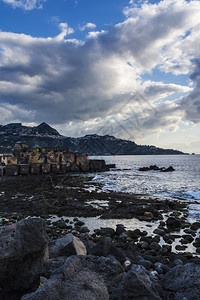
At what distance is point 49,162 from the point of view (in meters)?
54.2

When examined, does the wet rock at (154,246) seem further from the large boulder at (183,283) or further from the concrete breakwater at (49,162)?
the concrete breakwater at (49,162)

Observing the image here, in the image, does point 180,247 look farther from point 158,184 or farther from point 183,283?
point 158,184

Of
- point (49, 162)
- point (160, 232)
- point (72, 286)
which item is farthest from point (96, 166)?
point (72, 286)

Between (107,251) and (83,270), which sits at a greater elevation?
(83,270)

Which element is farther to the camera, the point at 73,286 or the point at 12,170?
the point at 12,170

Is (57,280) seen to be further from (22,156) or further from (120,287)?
(22,156)

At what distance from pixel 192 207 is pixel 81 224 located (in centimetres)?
1004

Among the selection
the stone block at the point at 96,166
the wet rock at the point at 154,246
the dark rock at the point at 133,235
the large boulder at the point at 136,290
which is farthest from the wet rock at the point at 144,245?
the stone block at the point at 96,166

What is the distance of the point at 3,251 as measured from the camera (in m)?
3.74

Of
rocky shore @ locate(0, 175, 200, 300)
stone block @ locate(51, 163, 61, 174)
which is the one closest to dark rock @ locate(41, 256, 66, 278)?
rocky shore @ locate(0, 175, 200, 300)

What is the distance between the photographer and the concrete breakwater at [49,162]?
47531mm

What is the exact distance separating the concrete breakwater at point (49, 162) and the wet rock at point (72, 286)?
42.3 metres

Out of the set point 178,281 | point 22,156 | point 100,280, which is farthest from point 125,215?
point 22,156

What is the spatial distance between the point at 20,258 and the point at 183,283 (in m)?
3.29
